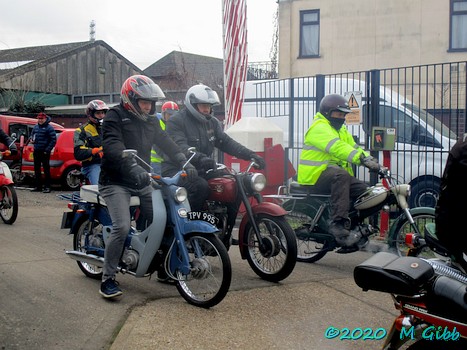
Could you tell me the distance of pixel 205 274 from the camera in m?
5.04

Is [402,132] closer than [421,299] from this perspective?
No

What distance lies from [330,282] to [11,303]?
2.98 metres

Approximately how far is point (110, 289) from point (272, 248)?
5.07 ft

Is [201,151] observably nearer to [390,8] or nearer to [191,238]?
[191,238]

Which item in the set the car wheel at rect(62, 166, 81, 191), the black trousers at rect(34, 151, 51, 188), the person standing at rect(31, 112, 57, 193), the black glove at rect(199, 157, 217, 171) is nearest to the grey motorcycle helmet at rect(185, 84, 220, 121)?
the black glove at rect(199, 157, 217, 171)

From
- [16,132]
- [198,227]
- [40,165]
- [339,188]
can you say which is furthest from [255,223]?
[16,132]

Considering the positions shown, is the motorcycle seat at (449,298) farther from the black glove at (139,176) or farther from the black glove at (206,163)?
the black glove at (206,163)

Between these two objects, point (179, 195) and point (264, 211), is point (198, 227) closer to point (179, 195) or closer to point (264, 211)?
point (179, 195)

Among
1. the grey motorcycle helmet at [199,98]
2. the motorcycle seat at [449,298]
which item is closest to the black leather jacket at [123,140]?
the grey motorcycle helmet at [199,98]

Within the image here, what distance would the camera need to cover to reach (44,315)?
4.88 metres

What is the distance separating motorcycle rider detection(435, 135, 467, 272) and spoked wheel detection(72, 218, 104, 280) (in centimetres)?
352

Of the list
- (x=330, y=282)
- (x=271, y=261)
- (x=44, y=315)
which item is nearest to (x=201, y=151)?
(x=271, y=261)

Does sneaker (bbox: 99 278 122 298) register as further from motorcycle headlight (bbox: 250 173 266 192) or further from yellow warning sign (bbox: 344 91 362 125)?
yellow warning sign (bbox: 344 91 362 125)

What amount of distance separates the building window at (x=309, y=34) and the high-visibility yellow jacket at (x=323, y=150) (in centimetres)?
1455
